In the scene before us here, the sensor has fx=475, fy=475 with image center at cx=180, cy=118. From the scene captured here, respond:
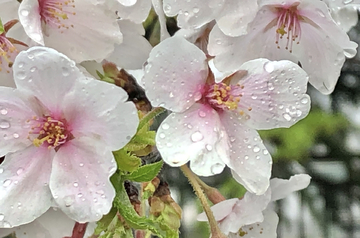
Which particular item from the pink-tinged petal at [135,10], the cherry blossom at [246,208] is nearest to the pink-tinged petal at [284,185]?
the cherry blossom at [246,208]

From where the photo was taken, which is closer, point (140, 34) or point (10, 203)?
point (10, 203)

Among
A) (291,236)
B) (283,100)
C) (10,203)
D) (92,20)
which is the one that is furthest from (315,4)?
(291,236)

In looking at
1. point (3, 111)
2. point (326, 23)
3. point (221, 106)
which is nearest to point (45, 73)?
point (3, 111)

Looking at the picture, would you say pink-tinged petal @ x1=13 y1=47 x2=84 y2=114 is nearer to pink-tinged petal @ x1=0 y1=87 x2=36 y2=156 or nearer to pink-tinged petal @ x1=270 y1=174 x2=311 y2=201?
pink-tinged petal @ x1=0 y1=87 x2=36 y2=156

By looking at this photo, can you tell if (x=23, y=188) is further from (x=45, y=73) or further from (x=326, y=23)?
(x=326, y=23)

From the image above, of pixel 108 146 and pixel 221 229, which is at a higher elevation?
pixel 108 146

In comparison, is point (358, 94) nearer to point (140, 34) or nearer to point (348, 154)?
point (348, 154)
